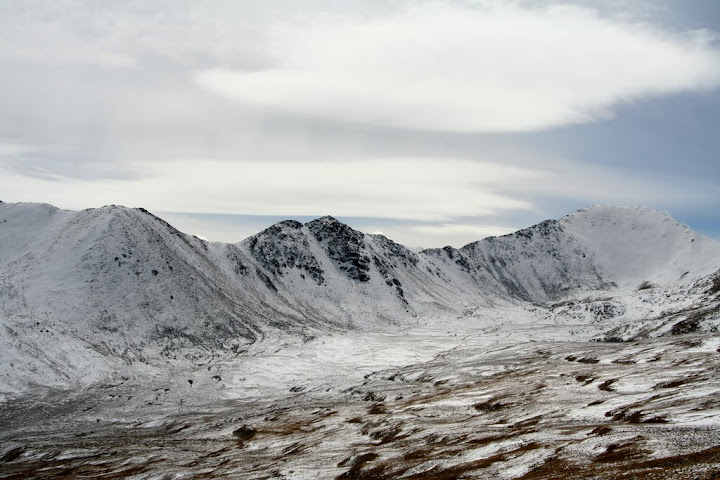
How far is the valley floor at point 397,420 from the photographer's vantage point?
136 feet

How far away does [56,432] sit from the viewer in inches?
3091

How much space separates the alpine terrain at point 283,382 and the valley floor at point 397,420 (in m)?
0.36

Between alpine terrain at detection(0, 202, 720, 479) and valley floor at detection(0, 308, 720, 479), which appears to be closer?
valley floor at detection(0, 308, 720, 479)

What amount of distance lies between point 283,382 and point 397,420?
55.1 m

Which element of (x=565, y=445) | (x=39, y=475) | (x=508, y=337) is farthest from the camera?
(x=508, y=337)

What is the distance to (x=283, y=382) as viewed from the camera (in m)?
119

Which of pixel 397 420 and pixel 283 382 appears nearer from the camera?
pixel 397 420

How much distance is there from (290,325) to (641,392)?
131 m

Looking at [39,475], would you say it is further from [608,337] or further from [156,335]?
[608,337]

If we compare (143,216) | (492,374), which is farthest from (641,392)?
(143,216)

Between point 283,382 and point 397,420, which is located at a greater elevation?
point 397,420

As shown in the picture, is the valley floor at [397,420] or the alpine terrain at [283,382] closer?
the valley floor at [397,420]

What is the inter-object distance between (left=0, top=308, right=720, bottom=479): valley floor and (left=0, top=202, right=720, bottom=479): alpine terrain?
363 mm

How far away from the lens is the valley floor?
136ft
